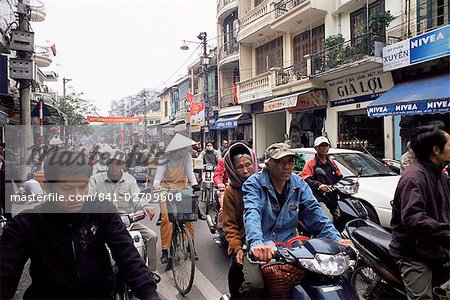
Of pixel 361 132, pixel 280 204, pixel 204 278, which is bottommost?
pixel 204 278

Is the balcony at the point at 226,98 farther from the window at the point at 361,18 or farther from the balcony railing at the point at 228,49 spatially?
the window at the point at 361,18

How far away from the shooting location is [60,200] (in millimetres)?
1781

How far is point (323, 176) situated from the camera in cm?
468

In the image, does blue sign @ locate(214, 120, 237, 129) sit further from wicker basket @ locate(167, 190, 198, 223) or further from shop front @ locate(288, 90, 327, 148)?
wicker basket @ locate(167, 190, 198, 223)

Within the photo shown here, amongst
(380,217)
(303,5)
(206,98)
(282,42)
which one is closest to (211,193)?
(380,217)

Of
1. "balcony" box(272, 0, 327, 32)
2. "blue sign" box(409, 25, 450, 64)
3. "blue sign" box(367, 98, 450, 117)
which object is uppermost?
"balcony" box(272, 0, 327, 32)

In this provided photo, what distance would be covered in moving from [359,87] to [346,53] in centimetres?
145

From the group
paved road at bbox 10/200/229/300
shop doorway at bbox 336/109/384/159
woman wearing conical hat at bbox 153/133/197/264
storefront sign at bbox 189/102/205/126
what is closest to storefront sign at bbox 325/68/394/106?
shop doorway at bbox 336/109/384/159

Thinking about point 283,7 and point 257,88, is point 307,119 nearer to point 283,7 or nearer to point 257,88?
point 257,88

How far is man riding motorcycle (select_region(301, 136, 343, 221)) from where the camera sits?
15.0ft

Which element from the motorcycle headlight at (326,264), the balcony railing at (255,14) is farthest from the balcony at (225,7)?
the motorcycle headlight at (326,264)

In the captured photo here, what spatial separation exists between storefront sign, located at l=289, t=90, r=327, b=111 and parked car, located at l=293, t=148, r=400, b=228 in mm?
8295

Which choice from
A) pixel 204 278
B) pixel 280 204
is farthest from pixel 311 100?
pixel 280 204

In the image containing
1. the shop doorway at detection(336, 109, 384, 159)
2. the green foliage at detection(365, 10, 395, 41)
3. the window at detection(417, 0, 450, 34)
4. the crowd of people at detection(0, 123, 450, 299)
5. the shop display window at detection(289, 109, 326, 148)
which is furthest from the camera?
the shop display window at detection(289, 109, 326, 148)
